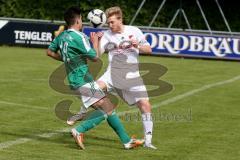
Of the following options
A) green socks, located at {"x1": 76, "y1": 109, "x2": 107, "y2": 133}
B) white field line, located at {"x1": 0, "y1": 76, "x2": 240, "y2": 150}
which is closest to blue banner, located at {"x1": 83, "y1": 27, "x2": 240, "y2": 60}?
white field line, located at {"x1": 0, "y1": 76, "x2": 240, "y2": 150}

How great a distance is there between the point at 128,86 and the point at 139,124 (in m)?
2.09

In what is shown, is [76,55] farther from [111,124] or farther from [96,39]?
[111,124]

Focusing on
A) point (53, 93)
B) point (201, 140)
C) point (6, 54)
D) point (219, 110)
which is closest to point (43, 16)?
point (6, 54)

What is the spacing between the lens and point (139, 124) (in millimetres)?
11445

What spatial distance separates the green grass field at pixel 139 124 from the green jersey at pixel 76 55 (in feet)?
3.22

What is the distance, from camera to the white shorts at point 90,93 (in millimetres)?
9039

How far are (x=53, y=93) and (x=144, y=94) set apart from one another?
20.7ft

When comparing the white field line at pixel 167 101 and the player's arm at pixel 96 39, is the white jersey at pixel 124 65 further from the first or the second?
the white field line at pixel 167 101

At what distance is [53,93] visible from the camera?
15.4 metres

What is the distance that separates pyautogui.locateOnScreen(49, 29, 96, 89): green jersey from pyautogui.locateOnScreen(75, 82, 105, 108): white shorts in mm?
73

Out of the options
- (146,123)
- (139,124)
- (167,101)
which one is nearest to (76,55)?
(146,123)

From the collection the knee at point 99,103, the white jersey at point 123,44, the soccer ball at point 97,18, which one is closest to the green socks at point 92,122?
the knee at point 99,103

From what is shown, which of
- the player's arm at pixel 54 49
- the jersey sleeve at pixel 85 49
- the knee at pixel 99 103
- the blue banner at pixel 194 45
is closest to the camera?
the jersey sleeve at pixel 85 49

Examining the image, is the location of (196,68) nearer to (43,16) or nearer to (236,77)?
(236,77)
